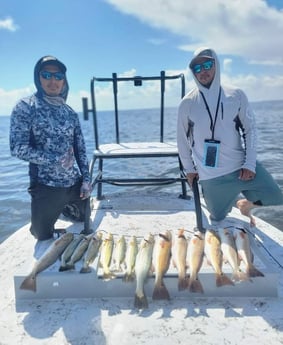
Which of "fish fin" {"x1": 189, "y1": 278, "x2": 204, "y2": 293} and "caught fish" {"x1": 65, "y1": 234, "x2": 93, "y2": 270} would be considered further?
"caught fish" {"x1": 65, "y1": 234, "x2": 93, "y2": 270}

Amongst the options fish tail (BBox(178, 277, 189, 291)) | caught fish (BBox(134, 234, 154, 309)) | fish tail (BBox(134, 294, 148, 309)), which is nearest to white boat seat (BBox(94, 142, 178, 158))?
caught fish (BBox(134, 234, 154, 309))

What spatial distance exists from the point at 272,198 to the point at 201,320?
6.46 feet

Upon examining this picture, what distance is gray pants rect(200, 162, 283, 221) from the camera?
3.97 metres

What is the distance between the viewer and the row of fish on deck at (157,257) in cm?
270

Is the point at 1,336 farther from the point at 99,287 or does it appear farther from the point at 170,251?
the point at 170,251

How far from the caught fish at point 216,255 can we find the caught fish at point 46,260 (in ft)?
4.24

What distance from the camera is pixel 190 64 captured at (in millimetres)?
3924

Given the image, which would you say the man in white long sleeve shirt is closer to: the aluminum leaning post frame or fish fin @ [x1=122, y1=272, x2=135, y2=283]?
the aluminum leaning post frame

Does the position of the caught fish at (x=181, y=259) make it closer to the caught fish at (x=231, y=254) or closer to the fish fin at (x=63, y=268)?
the caught fish at (x=231, y=254)

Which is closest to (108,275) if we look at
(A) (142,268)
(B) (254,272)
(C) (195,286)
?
(A) (142,268)

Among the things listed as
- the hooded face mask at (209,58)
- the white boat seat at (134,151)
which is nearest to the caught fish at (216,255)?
the hooded face mask at (209,58)

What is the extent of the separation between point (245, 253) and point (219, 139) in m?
1.42

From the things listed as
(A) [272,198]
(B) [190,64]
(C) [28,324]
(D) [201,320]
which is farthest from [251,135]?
(C) [28,324]

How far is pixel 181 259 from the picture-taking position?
9.44ft
